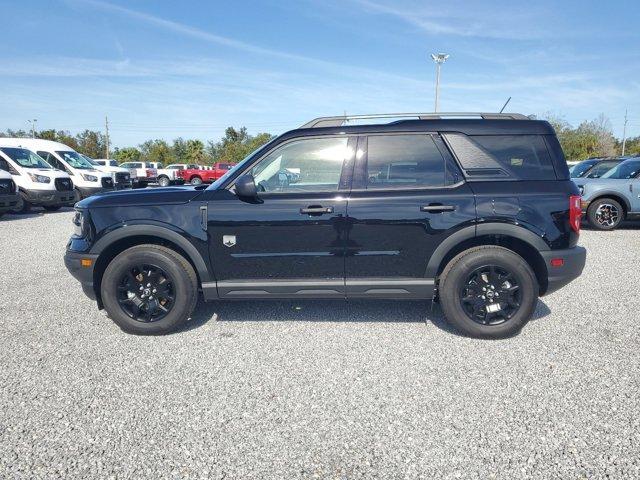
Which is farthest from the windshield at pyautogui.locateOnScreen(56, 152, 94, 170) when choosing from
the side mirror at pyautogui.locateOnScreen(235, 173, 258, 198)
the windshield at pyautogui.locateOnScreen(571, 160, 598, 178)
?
the windshield at pyautogui.locateOnScreen(571, 160, 598, 178)

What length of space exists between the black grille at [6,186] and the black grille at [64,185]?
1.47 metres

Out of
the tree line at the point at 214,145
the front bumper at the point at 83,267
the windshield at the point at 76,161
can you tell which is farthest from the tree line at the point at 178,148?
the front bumper at the point at 83,267

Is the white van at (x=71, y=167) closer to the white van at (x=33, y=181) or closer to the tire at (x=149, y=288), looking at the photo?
the white van at (x=33, y=181)

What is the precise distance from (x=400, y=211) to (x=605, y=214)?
8.03 meters

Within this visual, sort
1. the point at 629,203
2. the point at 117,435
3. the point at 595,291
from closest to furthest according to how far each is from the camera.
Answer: the point at 117,435 < the point at 595,291 < the point at 629,203

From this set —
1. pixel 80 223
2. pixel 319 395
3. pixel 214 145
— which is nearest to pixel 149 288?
pixel 80 223

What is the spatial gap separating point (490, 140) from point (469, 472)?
2569 mm

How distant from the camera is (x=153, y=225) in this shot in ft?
11.3

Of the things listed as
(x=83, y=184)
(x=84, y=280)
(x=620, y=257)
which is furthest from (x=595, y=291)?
(x=83, y=184)

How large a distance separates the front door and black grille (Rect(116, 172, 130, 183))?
15861mm

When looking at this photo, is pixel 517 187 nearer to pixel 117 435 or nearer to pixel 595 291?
pixel 595 291

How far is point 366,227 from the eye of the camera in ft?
11.0

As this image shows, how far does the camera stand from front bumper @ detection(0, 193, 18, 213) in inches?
408

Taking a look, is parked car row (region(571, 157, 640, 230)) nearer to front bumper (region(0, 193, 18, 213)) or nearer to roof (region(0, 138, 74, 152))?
front bumper (region(0, 193, 18, 213))
